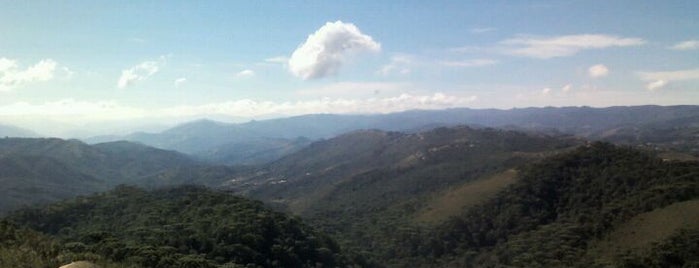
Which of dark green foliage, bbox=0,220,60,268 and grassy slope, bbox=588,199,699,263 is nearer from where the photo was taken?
dark green foliage, bbox=0,220,60,268

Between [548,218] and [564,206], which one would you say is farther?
[564,206]

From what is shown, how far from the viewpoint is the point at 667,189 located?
114250mm

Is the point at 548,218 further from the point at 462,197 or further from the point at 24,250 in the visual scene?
the point at 24,250

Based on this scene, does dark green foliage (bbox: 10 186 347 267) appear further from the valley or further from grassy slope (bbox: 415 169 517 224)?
grassy slope (bbox: 415 169 517 224)

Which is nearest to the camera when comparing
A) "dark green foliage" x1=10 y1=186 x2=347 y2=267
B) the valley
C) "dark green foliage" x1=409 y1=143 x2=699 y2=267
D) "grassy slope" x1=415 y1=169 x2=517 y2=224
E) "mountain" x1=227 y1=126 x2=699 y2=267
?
"dark green foliage" x1=10 y1=186 x2=347 y2=267

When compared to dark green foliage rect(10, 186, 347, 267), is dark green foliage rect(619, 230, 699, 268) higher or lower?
lower

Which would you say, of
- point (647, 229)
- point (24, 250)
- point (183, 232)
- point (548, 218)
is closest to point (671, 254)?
point (647, 229)

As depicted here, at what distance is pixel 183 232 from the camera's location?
8662 centimetres

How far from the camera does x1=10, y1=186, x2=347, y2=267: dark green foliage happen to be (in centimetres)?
6931

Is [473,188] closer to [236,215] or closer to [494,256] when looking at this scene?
[494,256]

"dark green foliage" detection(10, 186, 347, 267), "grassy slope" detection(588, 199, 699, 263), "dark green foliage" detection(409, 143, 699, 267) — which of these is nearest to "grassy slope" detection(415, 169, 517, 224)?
"dark green foliage" detection(409, 143, 699, 267)

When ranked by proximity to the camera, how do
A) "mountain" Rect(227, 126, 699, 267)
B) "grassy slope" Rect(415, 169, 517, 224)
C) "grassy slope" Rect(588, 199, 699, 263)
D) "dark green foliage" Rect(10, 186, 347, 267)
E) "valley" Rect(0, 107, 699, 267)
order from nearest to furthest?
"dark green foliage" Rect(10, 186, 347, 267) < "valley" Rect(0, 107, 699, 267) < "grassy slope" Rect(588, 199, 699, 263) < "mountain" Rect(227, 126, 699, 267) < "grassy slope" Rect(415, 169, 517, 224)

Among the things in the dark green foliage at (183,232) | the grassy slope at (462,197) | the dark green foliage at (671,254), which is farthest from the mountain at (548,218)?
the dark green foliage at (183,232)

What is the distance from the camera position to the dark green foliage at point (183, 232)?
6931 centimetres
